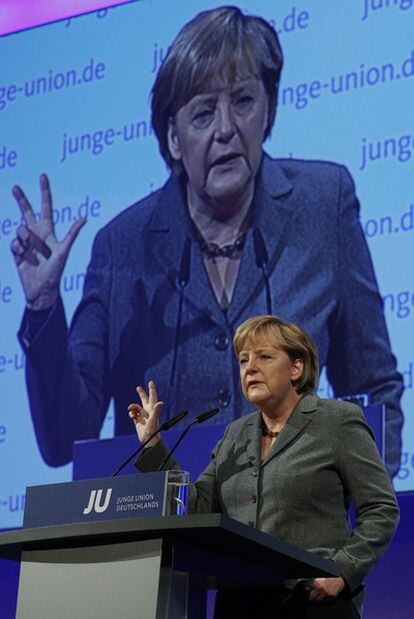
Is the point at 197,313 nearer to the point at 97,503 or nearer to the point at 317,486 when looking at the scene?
the point at 317,486

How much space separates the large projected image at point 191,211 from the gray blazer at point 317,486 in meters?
1.34

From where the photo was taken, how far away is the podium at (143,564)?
1903 mm

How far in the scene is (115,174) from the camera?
15.8 ft

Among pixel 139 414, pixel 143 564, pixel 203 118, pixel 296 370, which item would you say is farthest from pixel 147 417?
pixel 203 118

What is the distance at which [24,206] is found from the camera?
5039 millimetres

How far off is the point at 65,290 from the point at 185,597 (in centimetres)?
297

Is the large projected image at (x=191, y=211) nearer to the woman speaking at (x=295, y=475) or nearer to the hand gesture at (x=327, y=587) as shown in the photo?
the woman speaking at (x=295, y=475)

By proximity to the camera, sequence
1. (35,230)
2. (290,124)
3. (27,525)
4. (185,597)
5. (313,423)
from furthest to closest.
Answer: (35,230) → (290,124) → (313,423) → (27,525) → (185,597)

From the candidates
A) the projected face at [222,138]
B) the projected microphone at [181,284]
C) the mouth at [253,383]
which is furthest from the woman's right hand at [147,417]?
the projected face at [222,138]

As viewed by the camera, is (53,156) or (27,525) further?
(53,156)

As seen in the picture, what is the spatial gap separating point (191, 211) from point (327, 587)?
2.61 metres

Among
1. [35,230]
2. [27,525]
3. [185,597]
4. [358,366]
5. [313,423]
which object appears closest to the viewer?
[185,597]

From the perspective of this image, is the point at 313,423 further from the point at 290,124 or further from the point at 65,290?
the point at 65,290

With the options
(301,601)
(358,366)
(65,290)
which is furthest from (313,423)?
(65,290)
